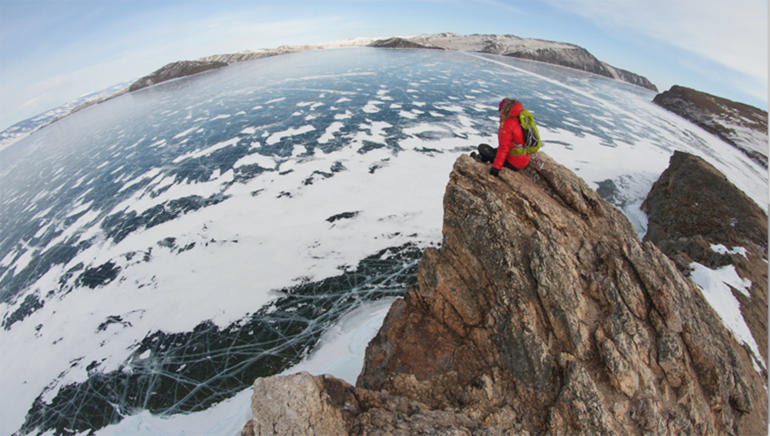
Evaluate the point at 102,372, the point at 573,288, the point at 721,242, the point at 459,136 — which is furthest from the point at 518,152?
the point at 459,136

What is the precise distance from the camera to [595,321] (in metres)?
2.92

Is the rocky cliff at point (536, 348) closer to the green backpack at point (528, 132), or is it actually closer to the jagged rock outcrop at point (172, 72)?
the green backpack at point (528, 132)

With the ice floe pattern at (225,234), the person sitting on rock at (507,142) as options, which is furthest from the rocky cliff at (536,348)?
the ice floe pattern at (225,234)

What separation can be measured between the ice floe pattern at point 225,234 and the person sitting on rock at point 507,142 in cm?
371

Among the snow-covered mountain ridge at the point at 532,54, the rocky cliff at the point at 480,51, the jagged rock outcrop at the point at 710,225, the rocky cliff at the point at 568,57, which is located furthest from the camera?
the snow-covered mountain ridge at the point at 532,54

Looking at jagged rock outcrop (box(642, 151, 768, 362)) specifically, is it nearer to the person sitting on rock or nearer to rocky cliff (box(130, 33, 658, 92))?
the person sitting on rock

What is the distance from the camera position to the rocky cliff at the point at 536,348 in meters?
2.56

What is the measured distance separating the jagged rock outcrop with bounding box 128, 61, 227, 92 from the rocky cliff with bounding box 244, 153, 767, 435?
192 ft

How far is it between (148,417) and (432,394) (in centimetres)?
521

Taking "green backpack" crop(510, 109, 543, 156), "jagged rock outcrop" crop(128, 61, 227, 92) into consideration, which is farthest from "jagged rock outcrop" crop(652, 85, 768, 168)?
"jagged rock outcrop" crop(128, 61, 227, 92)

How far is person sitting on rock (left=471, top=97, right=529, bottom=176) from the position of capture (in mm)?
3762

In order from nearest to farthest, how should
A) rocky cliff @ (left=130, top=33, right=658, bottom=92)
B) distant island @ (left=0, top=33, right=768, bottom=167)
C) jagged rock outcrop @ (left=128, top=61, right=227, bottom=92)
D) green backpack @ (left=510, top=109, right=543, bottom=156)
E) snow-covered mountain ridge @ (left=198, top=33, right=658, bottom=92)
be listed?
green backpack @ (left=510, top=109, right=543, bottom=156) < distant island @ (left=0, top=33, right=768, bottom=167) < jagged rock outcrop @ (left=128, top=61, right=227, bottom=92) < rocky cliff @ (left=130, top=33, right=658, bottom=92) < snow-covered mountain ridge @ (left=198, top=33, right=658, bottom=92)

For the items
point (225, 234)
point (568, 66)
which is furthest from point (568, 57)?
point (225, 234)

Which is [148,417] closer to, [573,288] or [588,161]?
[573,288]
